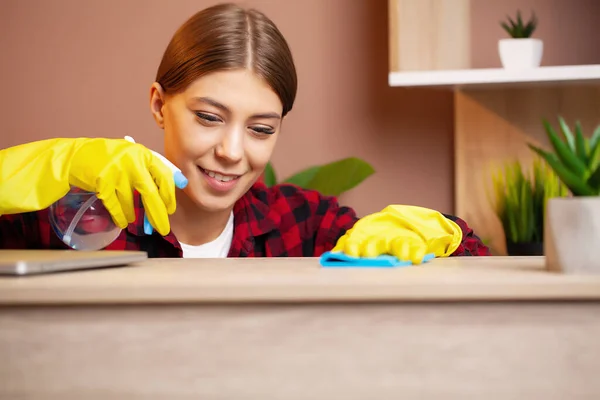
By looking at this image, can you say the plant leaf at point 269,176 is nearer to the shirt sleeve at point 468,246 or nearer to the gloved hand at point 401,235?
the shirt sleeve at point 468,246

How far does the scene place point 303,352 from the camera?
24.2 inches

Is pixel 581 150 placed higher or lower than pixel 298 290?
higher

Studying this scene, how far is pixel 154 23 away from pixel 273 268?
1588 millimetres

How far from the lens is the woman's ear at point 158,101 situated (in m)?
1.47

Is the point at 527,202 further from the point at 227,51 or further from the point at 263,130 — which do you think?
the point at 227,51

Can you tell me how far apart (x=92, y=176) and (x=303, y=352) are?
454 mm

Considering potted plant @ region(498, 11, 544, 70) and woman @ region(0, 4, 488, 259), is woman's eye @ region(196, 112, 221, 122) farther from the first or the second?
potted plant @ region(498, 11, 544, 70)

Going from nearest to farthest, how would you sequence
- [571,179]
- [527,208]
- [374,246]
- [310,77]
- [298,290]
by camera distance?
[298,290], [571,179], [374,246], [527,208], [310,77]

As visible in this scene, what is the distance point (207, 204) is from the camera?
4.66ft

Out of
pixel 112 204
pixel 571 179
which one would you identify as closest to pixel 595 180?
pixel 571 179

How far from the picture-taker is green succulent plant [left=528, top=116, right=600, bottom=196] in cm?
71

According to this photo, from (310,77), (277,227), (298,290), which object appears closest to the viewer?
(298,290)

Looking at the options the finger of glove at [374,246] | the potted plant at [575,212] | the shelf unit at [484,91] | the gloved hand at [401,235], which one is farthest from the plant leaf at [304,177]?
the potted plant at [575,212]

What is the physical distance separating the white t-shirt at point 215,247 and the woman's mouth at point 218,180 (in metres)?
0.15
